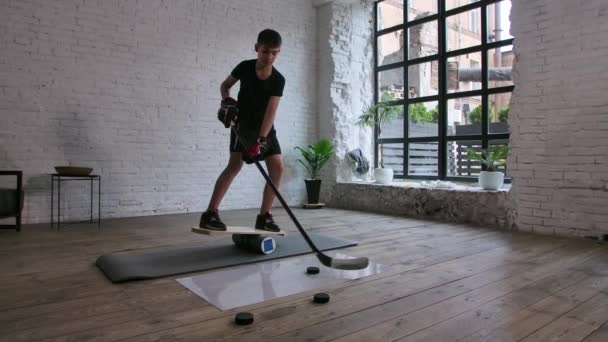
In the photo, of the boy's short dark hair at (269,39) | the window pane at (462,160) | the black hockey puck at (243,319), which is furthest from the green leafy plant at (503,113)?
the black hockey puck at (243,319)

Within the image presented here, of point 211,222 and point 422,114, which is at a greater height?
point 422,114

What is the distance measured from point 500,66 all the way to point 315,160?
2.69m

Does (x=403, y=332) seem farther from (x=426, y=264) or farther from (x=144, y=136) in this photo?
(x=144, y=136)

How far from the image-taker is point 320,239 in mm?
3412

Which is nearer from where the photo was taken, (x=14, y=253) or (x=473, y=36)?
(x=14, y=253)

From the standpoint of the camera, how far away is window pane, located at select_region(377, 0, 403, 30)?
6.30 metres

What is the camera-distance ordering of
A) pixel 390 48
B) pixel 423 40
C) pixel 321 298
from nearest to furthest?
pixel 321 298
pixel 423 40
pixel 390 48

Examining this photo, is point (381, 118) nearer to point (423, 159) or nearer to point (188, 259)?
point (423, 159)

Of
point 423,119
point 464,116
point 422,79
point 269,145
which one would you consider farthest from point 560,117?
point 269,145

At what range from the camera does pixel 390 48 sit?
21.2ft

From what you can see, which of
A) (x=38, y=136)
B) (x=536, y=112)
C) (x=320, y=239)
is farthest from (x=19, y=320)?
(x=536, y=112)

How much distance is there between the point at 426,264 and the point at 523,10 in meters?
2.94

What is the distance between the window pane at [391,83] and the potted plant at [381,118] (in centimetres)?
9

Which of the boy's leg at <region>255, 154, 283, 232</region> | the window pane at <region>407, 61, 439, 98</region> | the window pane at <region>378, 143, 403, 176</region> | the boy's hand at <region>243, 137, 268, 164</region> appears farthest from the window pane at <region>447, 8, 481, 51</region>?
the boy's hand at <region>243, 137, 268, 164</region>
